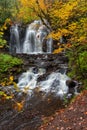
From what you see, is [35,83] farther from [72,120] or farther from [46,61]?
[72,120]

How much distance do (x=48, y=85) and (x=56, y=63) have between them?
3.96 metres

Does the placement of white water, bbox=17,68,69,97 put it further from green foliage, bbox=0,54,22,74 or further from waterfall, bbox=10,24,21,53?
waterfall, bbox=10,24,21,53

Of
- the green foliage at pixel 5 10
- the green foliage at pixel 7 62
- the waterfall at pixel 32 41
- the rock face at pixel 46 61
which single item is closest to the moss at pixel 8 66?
the green foliage at pixel 7 62

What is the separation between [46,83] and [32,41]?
11.3 m

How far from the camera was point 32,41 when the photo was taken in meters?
28.6

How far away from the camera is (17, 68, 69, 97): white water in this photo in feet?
53.8

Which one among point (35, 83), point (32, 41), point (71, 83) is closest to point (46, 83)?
point (35, 83)

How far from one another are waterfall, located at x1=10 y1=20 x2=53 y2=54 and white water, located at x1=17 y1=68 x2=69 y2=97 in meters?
6.95

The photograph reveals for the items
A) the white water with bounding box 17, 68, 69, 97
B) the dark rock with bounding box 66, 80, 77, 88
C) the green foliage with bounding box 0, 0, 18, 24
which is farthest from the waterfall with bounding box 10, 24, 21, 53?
the dark rock with bounding box 66, 80, 77, 88

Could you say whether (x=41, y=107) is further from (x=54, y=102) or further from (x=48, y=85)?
(x=48, y=85)

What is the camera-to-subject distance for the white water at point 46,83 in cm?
1639

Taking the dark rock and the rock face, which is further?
the rock face

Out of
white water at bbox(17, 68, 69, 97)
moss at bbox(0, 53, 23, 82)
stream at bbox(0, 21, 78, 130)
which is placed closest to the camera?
stream at bbox(0, 21, 78, 130)

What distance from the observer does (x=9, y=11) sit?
31.8m
